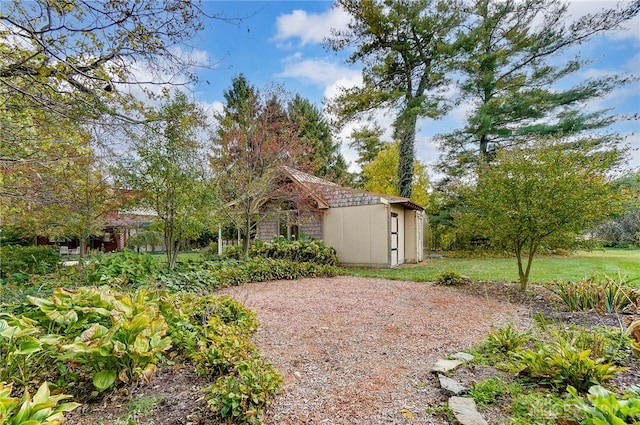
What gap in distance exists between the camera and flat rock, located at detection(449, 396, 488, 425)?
1.86 m

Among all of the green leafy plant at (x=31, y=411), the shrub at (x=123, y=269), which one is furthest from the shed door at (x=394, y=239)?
the green leafy plant at (x=31, y=411)

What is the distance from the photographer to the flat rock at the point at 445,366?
2582mm

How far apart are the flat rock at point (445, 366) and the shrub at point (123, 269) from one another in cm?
479

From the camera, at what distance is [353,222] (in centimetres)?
1053

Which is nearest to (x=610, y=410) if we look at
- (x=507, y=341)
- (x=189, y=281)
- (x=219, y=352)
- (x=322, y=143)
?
(x=507, y=341)

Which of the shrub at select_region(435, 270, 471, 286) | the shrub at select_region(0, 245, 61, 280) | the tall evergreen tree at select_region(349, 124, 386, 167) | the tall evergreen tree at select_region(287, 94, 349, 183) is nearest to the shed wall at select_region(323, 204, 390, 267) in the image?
the shrub at select_region(435, 270, 471, 286)

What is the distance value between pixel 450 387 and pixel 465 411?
Answer: 31cm

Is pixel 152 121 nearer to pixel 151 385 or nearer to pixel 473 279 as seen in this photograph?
pixel 151 385

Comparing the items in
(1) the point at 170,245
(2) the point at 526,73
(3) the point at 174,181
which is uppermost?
(2) the point at 526,73

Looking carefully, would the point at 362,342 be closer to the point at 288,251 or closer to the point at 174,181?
the point at 174,181

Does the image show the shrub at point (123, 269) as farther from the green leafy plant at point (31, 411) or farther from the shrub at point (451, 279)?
the shrub at point (451, 279)

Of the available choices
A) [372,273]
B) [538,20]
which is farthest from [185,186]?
[538,20]

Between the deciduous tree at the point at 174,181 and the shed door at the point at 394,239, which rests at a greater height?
the deciduous tree at the point at 174,181

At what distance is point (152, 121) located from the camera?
325 cm
